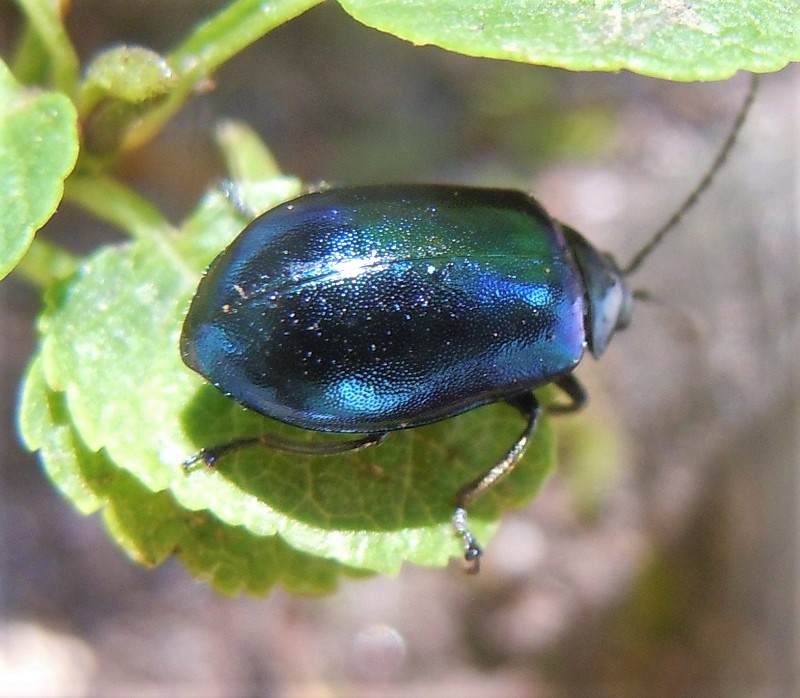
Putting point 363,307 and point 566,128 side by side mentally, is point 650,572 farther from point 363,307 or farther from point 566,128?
point 363,307

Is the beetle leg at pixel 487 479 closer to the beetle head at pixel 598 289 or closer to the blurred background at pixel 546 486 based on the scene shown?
the beetle head at pixel 598 289

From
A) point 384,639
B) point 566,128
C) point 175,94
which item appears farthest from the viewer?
point 566,128

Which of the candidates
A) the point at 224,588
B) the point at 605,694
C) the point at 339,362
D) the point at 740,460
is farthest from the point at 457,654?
the point at 339,362

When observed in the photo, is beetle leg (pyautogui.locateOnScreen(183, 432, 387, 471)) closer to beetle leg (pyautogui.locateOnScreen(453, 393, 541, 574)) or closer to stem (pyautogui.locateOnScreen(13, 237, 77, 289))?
beetle leg (pyautogui.locateOnScreen(453, 393, 541, 574))

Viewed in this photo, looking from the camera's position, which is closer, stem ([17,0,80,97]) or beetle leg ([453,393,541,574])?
stem ([17,0,80,97])

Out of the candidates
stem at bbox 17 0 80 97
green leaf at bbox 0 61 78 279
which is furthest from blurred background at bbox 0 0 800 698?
green leaf at bbox 0 61 78 279

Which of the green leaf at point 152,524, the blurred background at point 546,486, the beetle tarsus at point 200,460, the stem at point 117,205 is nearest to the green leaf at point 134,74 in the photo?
the stem at point 117,205
